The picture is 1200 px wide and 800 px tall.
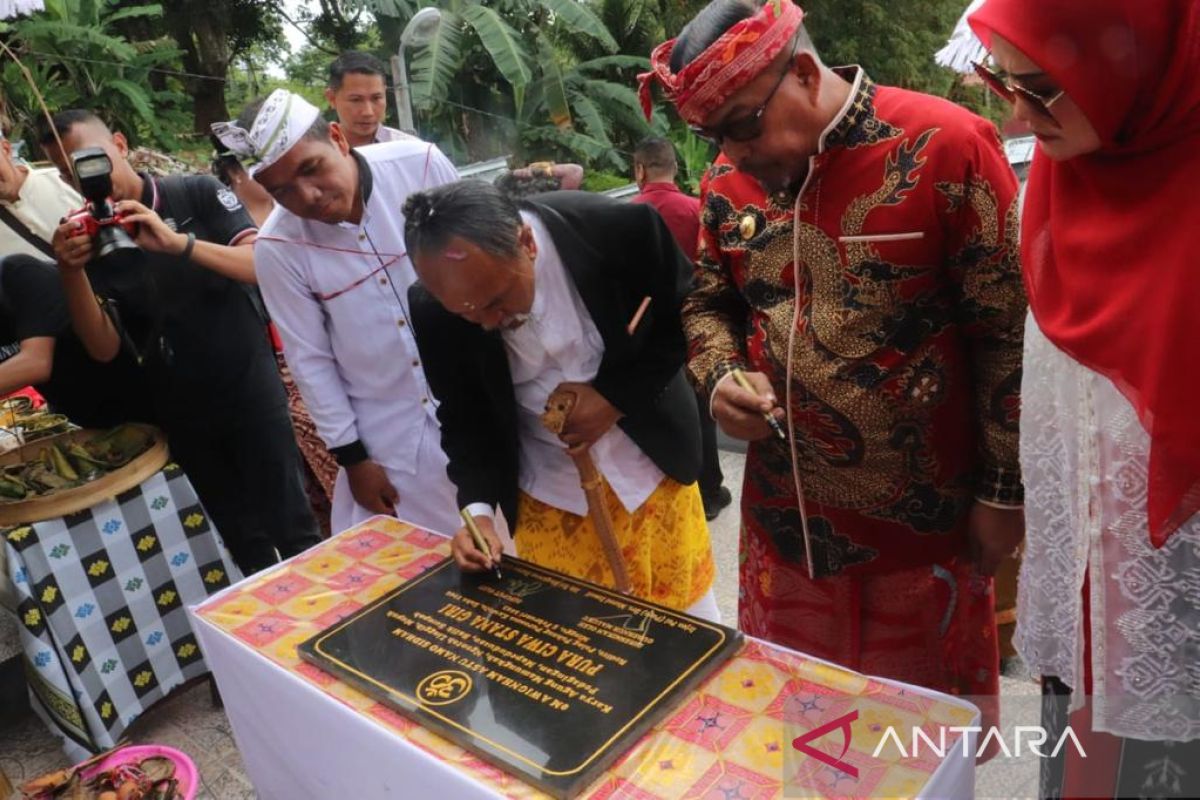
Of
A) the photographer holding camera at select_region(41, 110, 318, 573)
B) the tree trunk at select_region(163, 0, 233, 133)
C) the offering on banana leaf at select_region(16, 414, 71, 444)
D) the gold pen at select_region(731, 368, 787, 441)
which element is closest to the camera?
the gold pen at select_region(731, 368, 787, 441)

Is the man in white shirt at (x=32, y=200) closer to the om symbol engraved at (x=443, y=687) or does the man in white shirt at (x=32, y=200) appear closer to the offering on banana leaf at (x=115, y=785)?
the offering on banana leaf at (x=115, y=785)

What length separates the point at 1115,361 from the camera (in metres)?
0.98

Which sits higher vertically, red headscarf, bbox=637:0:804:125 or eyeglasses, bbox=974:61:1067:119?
red headscarf, bbox=637:0:804:125

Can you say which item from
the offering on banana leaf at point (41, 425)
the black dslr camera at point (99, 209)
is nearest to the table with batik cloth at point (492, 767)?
the black dslr camera at point (99, 209)

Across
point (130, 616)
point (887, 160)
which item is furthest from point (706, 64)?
point (130, 616)

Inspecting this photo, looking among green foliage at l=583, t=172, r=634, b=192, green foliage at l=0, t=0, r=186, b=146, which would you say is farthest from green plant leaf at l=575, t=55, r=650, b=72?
green foliage at l=0, t=0, r=186, b=146

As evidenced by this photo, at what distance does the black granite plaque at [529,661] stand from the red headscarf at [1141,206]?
0.66 m

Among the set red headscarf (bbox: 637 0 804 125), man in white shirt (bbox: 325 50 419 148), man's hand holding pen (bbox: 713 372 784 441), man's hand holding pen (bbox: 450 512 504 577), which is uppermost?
man in white shirt (bbox: 325 50 419 148)

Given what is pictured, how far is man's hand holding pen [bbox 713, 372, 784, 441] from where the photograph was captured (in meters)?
1.45

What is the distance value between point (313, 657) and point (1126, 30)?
1.44m

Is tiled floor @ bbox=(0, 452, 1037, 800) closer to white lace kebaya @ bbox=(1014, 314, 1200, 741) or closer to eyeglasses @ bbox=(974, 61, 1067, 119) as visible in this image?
white lace kebaya @ bbox=(1014, 314, 1200, 741)

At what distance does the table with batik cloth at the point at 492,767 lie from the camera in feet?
3.59

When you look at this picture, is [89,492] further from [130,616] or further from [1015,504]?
[1015,504]

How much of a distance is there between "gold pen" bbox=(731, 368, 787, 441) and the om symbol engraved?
0.64m
